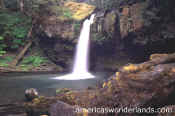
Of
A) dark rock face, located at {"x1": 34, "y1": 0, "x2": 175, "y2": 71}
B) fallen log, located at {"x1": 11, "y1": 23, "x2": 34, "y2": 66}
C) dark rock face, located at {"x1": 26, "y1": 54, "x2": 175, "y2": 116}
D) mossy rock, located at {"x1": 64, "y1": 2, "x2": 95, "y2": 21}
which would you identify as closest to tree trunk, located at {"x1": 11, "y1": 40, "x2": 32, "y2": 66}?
fallen log, located at {"x1": 11, "y1": 23, "x2": 34, "y2": 66}

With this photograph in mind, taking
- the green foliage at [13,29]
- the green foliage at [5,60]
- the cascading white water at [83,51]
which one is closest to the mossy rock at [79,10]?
the cascading white water at [83,51]

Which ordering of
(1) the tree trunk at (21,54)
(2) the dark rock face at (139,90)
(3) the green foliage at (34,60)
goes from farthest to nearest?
(3) the green foliage at (34,60) < (1) the tree trunk at (21,54) < (2) the dark rock face at (139,90)

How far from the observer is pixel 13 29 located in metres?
19.7

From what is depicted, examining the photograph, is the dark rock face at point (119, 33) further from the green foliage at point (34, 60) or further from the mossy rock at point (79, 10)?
the green foliage at point (34, 60)

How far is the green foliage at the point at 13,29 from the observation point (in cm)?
1844

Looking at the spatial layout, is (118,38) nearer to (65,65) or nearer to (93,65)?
(93,65)

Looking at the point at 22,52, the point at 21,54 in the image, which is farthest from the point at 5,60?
the point at 22,52

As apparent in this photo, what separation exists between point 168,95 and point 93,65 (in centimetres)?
A: 1585

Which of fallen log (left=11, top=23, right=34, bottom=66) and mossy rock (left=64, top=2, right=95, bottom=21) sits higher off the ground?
mossy rock (left=64, top=2, right=95, bottom=21)

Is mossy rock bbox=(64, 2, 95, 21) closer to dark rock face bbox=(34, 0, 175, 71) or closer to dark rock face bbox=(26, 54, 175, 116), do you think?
dark rock face bbox=(34, 0, 175, 71)

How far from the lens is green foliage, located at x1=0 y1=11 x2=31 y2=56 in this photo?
18.4 metres

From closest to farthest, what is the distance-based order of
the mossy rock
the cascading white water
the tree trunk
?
the tree trunk, the cascading white water, the mossy rock

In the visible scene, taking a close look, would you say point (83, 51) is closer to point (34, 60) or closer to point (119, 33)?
point (119, 33)

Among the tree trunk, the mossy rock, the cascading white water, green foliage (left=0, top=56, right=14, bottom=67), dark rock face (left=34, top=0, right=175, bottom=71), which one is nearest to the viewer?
dark rock face (left=34, top=0, right=175, bottom=71)
